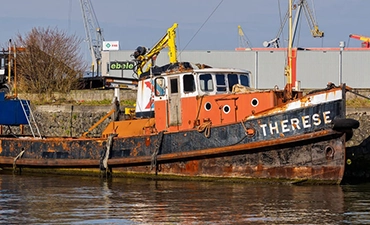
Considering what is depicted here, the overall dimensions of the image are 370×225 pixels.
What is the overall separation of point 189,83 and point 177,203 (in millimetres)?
4364

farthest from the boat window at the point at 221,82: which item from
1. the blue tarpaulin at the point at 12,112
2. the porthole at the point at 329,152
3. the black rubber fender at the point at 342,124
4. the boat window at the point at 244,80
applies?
the blue tarpaulin at the point at 12,112

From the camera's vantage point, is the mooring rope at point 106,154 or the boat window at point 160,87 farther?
the mooring rope at point 106,154

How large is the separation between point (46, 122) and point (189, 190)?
12.4m

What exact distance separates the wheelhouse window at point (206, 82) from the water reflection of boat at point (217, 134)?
0.9 inches

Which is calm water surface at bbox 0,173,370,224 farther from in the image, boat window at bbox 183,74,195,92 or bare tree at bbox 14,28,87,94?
bare tree at bbox 14,28,87,94

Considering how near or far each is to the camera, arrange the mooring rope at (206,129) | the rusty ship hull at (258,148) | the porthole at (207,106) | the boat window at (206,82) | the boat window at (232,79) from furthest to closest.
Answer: the boat window at (232,79), the boat window at (206,82), the porthole at (207,106), the mooring rope at (206,129), the rusty ship hull at (258,148)

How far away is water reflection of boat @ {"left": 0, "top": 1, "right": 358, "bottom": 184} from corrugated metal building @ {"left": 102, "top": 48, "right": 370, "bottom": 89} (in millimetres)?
21614

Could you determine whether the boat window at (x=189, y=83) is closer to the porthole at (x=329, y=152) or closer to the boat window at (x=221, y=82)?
the boat window at (x=221, y=82)

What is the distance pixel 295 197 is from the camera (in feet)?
48.8

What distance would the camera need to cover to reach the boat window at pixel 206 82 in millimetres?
17859

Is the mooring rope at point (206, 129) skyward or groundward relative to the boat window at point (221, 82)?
groundward

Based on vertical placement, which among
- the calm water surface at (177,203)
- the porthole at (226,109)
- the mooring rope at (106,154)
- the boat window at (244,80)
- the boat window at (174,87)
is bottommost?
the calm water surface at (177,203)

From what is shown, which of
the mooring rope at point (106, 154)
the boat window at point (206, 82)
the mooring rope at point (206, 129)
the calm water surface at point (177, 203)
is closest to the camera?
the calm water surface at point (177, 203)

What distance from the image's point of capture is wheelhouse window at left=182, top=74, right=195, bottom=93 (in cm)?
1788
